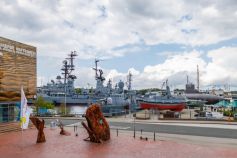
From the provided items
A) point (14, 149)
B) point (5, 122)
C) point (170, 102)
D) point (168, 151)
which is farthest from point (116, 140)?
point (170, 102)

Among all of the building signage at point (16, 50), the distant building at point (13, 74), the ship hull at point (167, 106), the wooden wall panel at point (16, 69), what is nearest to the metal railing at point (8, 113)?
the distant building at point (13, 74)

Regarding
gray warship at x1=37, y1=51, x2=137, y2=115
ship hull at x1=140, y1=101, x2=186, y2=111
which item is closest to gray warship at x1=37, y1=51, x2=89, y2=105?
gray warship at x1=37, y1=51, x2=137, y2=115

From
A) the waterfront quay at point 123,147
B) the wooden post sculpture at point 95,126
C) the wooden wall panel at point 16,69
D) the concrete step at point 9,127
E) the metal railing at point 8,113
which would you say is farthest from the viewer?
the metal railing at point 8,113

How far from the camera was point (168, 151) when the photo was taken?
21.4m

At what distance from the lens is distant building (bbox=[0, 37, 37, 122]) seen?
36.0m

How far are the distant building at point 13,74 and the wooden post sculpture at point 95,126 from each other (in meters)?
13.2

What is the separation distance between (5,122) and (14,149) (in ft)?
48.7

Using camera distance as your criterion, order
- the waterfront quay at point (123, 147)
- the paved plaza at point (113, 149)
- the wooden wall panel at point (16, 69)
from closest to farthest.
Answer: the paved plaza at point (113, 149), the waterfront quay at point (123, 147), the wooden wall panel at point (16, 69)

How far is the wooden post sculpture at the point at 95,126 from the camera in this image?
2534 cm

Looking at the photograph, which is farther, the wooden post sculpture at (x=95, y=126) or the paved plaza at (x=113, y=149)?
the wooden post sculpture at (x=95, y=126)

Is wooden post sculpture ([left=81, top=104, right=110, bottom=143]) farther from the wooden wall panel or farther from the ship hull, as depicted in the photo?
the ship hull

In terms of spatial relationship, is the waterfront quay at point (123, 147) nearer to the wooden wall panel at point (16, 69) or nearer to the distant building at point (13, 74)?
the distant building at point (13, 74)

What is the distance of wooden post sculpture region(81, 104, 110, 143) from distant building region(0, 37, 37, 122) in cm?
1316

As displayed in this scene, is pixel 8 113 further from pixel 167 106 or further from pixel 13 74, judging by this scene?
pixel 167 106
